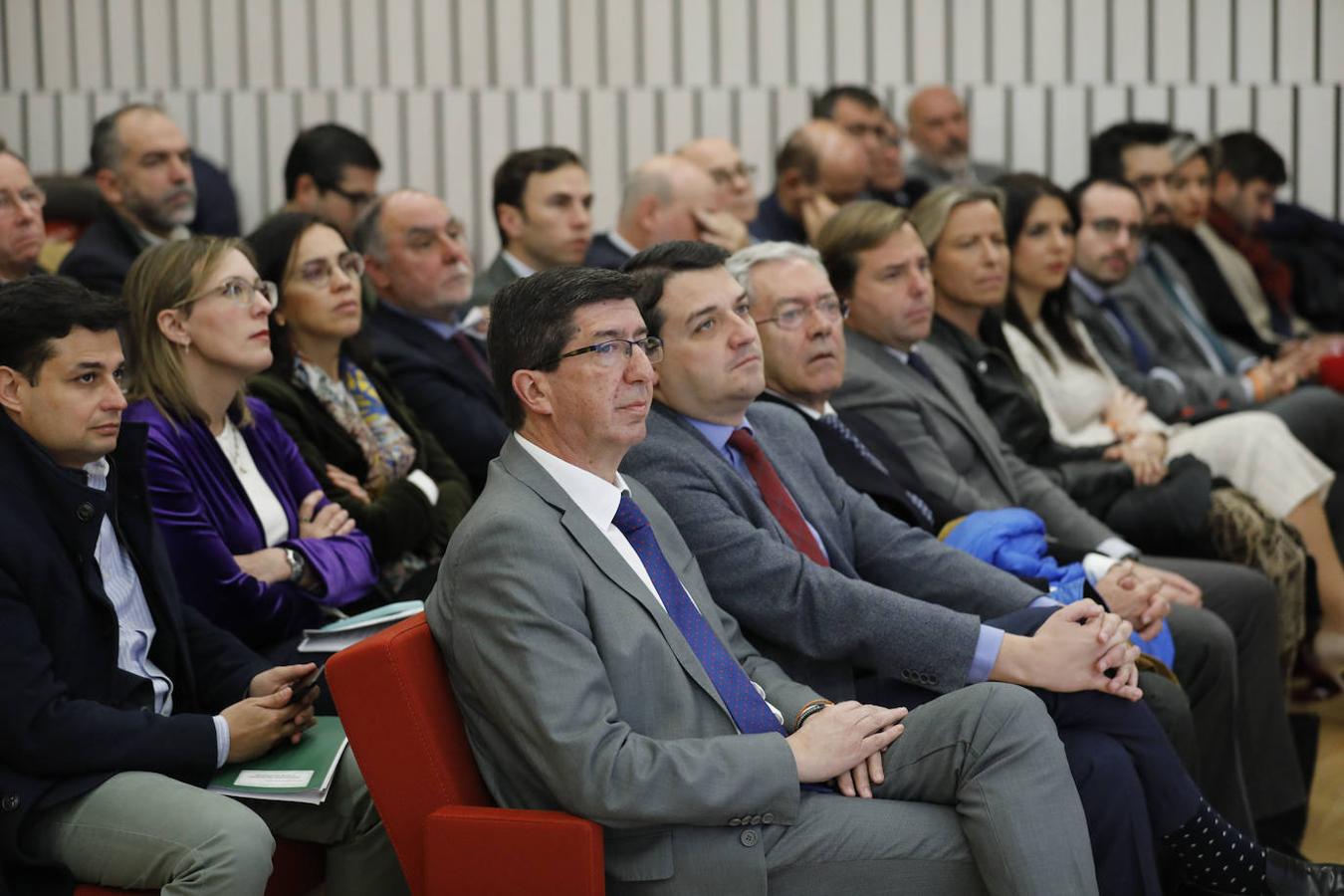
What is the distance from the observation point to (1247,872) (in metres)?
2.74

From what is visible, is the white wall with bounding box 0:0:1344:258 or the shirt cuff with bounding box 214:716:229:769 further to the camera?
the white wall with bounding box 0:0:1344:258

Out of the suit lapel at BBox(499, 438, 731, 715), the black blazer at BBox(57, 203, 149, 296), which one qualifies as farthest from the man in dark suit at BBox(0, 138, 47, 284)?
the suit lapel at BBox(499, 438, 731, 715)

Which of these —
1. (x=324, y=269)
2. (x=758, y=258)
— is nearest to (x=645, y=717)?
(x=758, y=258)

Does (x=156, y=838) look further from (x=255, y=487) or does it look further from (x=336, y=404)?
(x=336, y=404)

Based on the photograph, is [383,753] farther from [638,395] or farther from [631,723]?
[638,395]

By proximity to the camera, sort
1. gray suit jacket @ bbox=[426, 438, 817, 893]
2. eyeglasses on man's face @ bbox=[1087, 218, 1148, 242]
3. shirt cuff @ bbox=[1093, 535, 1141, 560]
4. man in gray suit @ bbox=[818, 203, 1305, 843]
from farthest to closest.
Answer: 1. eyeglasses on man's face @ bbox=[1087, 218, 1148, 242]
2. shirt cuff @ bbox=[1093, 535, 1141, 560]
3. man in gray suit @ bbox=[818, 203, 1305, 843]
4. gray suit jacket @ bbox=[426, 438, 817, 893]

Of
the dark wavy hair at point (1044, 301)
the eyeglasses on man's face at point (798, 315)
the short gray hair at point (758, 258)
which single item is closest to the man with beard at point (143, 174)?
the short gray hair at point (758, 258)

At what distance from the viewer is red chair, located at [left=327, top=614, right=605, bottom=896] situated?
2.14m

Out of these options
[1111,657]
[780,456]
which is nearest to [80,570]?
[780,456]

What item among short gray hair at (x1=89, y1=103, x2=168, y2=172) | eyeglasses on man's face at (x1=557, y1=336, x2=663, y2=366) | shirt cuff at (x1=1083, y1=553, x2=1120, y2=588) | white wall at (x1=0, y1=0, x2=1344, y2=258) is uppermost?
white wall at (x1=0, y1=0, x2=1344, y2=258)

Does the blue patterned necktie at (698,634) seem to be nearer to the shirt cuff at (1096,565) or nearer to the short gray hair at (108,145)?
the shirt cuff at (1096,565)

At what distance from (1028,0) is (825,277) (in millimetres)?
4112

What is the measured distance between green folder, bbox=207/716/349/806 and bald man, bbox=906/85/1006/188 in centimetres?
479

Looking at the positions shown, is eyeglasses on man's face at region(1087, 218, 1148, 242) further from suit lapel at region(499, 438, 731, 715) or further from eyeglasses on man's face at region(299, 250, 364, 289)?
suit lapel at region(499, 438, 731, 715)
